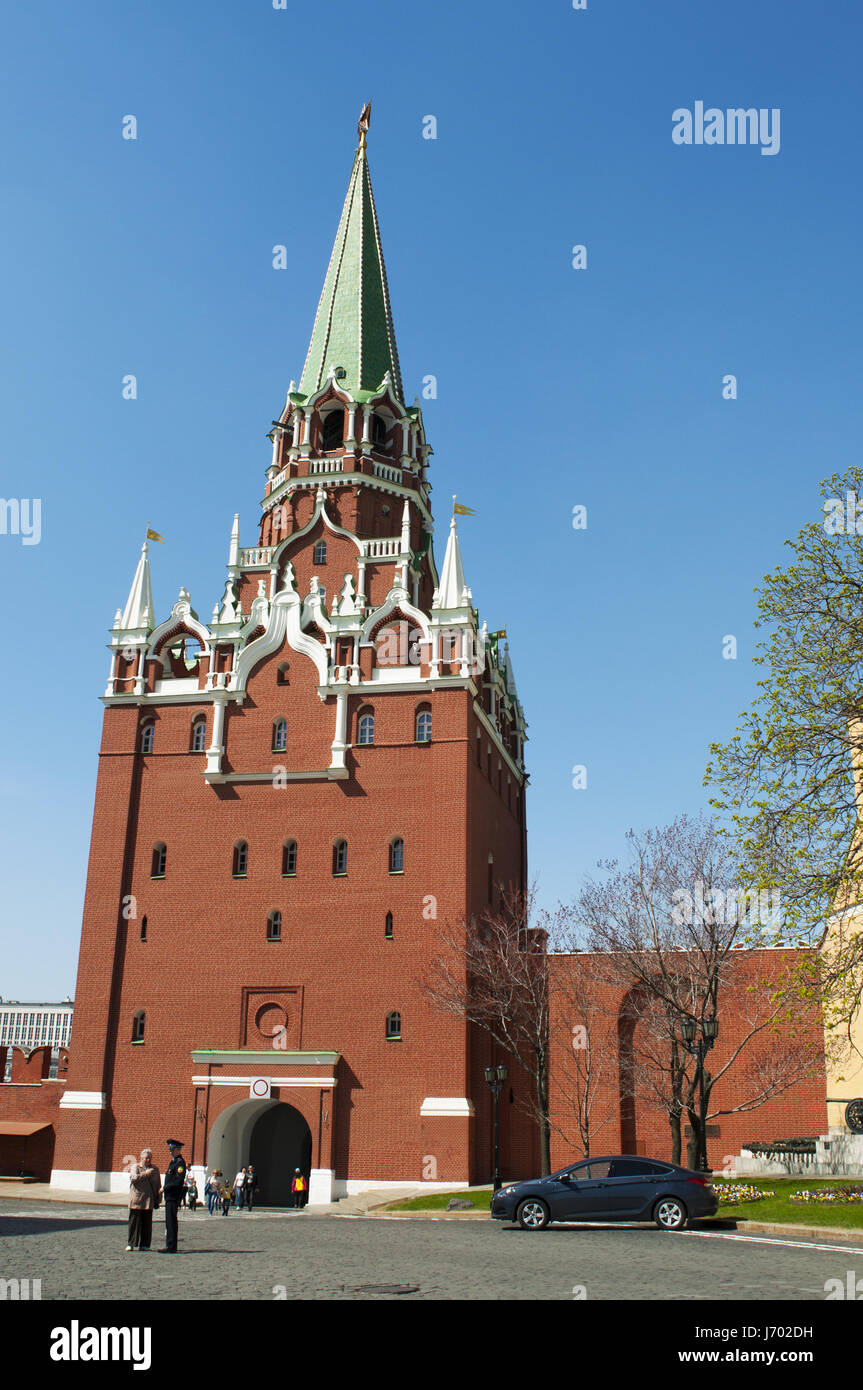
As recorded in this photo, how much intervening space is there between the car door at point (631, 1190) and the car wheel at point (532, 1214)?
4.47 feet

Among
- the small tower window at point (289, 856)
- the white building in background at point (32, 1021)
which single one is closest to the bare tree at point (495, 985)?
the small tower window at point (289, 856)

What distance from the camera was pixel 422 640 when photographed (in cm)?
4269

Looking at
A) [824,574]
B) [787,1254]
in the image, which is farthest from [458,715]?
[787,1254]

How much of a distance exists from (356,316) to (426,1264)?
43564mm

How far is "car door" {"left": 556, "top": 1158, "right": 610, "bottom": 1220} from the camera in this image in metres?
21.7

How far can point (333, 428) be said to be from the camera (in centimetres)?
5056

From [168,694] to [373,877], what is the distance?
35.9 feet

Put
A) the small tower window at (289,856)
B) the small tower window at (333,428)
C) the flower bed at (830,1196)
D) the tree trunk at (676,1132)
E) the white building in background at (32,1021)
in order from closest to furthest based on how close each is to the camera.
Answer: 1. the flower bed at (830,1196)
2. the tree trunk at (676,1132)
3. the small tower window at (289,856)
4. the small tower window at (333,428)
5. the white building in background at (32,1021)

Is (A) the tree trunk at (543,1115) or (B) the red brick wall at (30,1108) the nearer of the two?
(A) the tree trunk at (543,1115)

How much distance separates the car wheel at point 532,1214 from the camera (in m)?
22.2

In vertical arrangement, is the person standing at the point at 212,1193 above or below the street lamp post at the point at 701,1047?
below

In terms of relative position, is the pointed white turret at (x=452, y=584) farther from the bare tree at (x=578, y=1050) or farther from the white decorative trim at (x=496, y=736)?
the bare tree at (x=578, y=1050)

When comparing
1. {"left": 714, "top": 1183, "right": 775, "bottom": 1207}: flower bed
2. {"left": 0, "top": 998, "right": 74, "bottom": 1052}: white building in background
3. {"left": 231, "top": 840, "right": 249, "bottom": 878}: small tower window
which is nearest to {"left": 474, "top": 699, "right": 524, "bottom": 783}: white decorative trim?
{"left": 231, "top": 840, "right": 249, "bottom": 878}: small tower window
